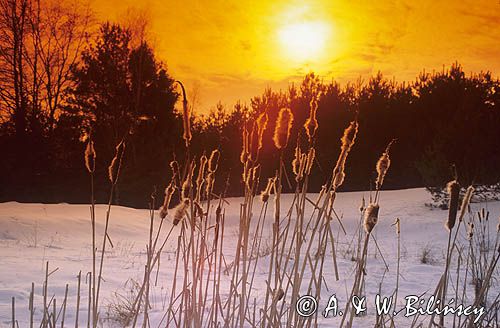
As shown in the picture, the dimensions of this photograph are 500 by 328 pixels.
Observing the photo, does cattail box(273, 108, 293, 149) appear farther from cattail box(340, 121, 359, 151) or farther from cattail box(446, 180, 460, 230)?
cattail box(446, 180, 460, 230)

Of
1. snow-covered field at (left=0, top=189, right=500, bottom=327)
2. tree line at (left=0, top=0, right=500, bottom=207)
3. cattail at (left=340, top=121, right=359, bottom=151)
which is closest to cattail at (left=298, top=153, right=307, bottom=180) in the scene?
cattail at (left=340, top=121, right=359, bottom=151)

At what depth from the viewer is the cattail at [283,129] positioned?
126cm

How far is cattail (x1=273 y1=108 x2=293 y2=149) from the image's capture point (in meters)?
1.26

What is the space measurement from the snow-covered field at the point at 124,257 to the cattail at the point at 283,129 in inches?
16.7

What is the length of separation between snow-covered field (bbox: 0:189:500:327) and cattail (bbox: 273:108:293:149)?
424 millimetres

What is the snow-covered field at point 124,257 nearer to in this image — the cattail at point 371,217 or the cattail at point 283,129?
the cattail at point 371,217

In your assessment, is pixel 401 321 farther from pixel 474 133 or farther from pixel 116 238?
pixel 474 133

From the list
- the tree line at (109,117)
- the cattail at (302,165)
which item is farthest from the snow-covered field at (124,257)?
the tree line at (109,117)

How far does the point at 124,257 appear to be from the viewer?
206 inches

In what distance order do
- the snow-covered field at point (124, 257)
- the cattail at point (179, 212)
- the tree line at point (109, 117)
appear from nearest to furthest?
the cattail at point (179, 212) < the snow-covered field at point (124, 257) < the tree line at point (109, 117)

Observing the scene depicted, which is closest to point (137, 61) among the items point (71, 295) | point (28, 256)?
point (28, 256)

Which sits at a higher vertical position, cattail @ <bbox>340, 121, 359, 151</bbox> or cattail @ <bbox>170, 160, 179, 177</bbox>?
cattail @ <bbox>340, 121, 359, 151</bbox>

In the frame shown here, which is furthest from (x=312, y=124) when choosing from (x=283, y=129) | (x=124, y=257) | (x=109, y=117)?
(x=109, y=117)

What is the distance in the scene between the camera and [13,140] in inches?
604
